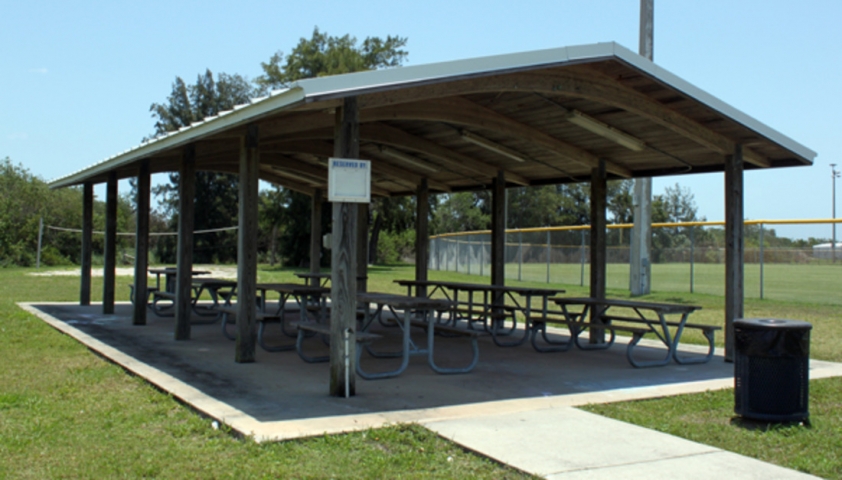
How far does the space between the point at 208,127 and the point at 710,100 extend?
5210 millimetres

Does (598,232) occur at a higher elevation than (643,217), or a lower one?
lower

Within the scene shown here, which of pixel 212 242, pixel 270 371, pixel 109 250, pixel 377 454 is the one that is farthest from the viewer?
pixel 212 242

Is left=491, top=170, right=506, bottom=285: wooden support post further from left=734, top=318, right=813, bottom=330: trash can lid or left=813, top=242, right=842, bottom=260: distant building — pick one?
left=813, top=242, right=842, bottom=260: distant building

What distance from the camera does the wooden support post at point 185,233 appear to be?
986cm

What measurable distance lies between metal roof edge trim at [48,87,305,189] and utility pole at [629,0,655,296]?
43.5 feet

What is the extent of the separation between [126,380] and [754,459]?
534cm

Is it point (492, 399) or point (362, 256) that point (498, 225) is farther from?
point (492, 399)

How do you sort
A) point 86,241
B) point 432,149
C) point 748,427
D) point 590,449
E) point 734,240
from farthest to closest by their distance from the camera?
1. point 86,241
2. point 432,149
3. point 734,240
4. point 748,427
5. point 590,449

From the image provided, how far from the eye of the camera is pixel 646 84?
26.8 feet

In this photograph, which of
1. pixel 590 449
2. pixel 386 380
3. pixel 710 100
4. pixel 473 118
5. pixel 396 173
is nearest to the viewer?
pixel 590 449

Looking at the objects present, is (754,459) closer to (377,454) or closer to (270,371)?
(377,454)

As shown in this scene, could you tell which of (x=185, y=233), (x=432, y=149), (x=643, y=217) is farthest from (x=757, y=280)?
(x=185, y=233)

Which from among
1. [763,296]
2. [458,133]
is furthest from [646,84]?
[763,296]

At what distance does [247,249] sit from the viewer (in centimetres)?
823
